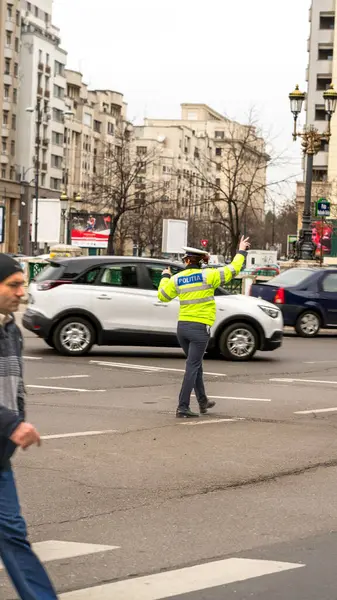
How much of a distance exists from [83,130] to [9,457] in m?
134

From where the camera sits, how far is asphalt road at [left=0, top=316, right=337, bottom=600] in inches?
233

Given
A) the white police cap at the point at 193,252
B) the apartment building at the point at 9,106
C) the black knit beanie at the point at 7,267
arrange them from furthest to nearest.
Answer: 1. the apartment building at the point at 9,106
2. the white police cap at the point at 193,252
3. the black knit beanie at the point at 7,267

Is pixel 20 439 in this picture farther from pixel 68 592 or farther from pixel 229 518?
pixel 229 518

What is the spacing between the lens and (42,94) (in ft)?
376

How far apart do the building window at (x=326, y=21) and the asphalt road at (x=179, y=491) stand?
261 feet

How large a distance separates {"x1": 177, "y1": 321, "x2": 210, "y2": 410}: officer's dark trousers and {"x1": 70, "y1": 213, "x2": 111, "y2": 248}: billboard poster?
40.5m

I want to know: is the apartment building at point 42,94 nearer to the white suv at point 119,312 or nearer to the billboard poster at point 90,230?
the billboard poster at point 90,230

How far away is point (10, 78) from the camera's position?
103375 millimetres

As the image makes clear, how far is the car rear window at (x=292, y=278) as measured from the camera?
1073 inches

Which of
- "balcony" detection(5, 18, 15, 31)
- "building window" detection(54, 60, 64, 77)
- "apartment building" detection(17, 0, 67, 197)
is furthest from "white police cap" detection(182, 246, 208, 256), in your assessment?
"building window" detection(54, 60, 64, 77)

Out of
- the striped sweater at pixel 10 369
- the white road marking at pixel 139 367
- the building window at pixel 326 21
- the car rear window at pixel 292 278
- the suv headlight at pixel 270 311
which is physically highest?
the building window at pixel 326 21

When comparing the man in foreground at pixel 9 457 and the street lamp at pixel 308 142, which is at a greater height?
the street lamp at pixel 308 142

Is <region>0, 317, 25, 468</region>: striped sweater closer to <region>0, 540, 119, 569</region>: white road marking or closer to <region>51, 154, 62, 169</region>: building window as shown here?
<region>0, 540, 119, 569</region>: white road marking

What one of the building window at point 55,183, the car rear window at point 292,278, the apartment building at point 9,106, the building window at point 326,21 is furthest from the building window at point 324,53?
the car rear window at point 292,278
